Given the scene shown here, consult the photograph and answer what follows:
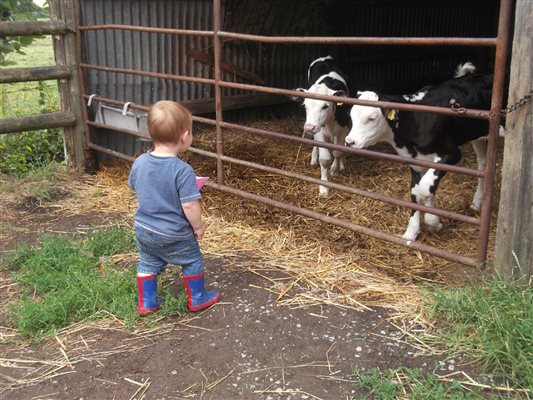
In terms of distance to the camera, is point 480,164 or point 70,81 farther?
point 70,81

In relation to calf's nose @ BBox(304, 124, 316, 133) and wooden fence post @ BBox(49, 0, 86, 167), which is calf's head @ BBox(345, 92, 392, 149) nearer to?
calf's nose @ BBox(304, 124, 316, 133)

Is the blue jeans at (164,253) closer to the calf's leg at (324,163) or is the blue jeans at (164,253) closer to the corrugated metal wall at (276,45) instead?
the calf's leg at (324,163)

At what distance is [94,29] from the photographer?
621cm

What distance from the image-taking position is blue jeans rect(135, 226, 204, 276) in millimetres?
3475

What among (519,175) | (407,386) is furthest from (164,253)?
(519,175)

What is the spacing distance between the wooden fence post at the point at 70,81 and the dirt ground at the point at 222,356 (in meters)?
3.36

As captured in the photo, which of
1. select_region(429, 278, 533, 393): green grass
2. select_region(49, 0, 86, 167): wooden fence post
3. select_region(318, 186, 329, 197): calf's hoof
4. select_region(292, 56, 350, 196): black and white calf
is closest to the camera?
select_region(429, 278, 533, 393): green grass

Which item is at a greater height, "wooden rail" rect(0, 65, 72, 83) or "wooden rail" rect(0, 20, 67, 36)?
"wooden rail" rect(0, 20, 67, 36)

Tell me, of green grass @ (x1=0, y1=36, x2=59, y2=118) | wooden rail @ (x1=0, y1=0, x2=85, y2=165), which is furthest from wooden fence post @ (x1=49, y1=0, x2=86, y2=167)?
green grass @ (x1=0, y1=36, x2=59, y2=118)

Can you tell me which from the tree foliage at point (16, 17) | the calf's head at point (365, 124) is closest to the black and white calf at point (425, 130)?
the calf's head at point (365, 124)

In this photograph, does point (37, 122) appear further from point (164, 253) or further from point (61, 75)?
point (164, 253)

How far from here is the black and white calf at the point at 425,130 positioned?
15.4 ft

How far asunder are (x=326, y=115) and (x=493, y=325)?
11.1ft

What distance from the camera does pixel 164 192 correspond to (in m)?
3.39
